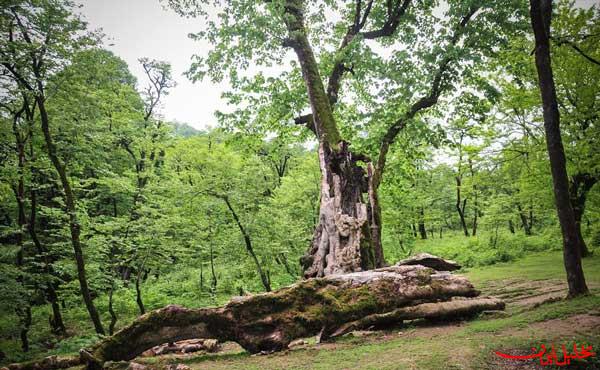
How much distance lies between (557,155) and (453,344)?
166 inches

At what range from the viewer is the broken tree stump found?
562cm

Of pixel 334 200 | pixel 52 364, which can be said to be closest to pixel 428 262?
pixel 334 200

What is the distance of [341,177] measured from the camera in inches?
382

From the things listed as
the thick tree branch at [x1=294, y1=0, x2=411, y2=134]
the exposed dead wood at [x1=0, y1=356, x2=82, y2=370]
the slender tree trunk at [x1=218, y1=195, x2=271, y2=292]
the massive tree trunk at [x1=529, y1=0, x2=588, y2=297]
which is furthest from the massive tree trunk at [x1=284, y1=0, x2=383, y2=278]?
the slender tree trunk at [x1=218, y1=195, x2=271, y2=292]

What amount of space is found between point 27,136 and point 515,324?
16501mm

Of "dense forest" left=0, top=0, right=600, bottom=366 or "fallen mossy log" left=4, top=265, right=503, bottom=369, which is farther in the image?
"dense forest" left=0, top=0, right=600, bottom=366

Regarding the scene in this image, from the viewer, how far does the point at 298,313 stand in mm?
5816

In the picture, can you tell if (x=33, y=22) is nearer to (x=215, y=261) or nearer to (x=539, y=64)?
(x=215, y=261)

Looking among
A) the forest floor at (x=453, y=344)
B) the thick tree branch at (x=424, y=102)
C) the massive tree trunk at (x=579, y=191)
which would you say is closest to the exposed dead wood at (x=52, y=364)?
the forest floor at (x=453, y=344)

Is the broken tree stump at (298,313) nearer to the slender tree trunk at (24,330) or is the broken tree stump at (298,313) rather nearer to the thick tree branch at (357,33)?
the thick tree branch at (357,33)

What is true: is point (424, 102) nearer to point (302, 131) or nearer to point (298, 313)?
point (302, 131)

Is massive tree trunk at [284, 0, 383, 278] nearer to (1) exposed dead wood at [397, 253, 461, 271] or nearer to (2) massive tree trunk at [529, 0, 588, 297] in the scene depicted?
(1) exposed dead wood at [397, 253, 461, 271]

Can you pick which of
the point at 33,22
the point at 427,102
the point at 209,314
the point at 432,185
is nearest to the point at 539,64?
the point at 427,102

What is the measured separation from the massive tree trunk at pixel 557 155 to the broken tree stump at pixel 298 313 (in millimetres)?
1428
